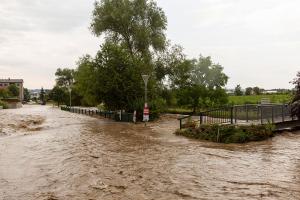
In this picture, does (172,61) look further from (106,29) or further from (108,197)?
(108,197)

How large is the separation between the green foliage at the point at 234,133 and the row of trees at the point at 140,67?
1572 centimetres

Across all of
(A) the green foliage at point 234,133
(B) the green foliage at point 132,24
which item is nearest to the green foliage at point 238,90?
(B) the green foliage at point 132,24

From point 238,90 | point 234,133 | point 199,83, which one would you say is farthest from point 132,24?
point 238,90

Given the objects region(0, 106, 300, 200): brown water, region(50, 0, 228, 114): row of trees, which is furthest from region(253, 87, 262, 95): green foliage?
region(0, 106, 300, 200): brown water

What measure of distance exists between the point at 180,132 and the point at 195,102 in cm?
2158

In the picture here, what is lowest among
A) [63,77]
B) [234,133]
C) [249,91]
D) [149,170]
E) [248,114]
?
[149,170]

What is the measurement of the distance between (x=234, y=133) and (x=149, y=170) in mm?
8253

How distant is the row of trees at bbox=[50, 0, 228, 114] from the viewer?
37.5 metres

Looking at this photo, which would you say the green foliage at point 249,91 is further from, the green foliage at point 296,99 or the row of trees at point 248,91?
the green foliage at point 296,99

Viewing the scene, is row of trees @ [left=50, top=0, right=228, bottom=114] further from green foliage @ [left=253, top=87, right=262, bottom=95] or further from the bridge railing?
green foliage @ [left=253, top=87, right=262, bottom=95]

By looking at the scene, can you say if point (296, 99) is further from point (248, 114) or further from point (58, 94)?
point (58, 94)

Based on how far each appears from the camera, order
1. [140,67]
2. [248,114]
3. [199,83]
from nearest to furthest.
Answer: [248,114] < [140,67] < [199,83]

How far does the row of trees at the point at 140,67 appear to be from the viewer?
3753 centimetres

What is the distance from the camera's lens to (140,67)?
39.4 meters
